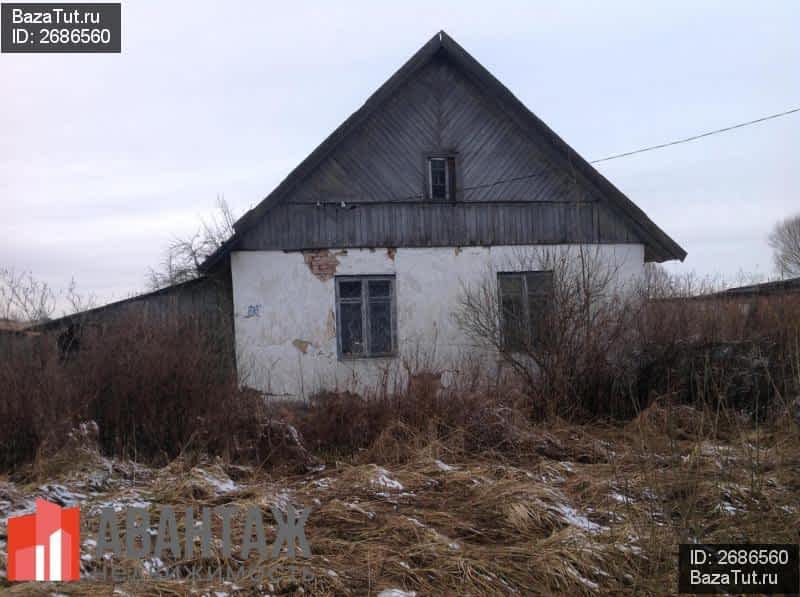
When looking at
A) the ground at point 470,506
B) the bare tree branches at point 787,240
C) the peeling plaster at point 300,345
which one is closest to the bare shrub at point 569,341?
the ground at point 470,506

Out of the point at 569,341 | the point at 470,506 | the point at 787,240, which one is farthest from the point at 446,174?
the point at 787,240

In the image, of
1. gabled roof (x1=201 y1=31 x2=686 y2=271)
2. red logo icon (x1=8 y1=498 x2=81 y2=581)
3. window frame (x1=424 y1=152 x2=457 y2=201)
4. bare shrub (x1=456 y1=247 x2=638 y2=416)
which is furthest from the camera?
window frame (x1=424 y1=152 x2=457 y2=201)

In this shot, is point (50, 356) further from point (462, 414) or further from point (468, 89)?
point (468, 89)

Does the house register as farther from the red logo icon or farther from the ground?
the red logo icon

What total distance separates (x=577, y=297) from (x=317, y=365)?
4.42 m

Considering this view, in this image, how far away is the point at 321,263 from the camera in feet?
39.6

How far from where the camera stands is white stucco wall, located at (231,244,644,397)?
465 inches

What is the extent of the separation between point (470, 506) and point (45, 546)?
9.88ft

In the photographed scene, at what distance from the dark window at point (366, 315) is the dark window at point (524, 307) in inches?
78.8

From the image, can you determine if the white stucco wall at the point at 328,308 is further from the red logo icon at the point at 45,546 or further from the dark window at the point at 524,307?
the red logo icon at the point at 45,546

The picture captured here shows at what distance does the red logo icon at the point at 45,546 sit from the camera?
13.8 feet

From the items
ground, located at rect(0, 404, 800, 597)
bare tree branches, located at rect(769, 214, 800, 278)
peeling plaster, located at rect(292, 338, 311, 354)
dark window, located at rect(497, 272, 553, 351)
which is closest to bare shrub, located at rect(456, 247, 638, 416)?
dark window, located at rect(497, 272, 553, 351)

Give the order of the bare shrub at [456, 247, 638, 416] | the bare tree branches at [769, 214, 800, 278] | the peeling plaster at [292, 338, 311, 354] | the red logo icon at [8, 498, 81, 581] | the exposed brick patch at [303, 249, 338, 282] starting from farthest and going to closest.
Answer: the bare tree branches at [769, 214, 800, 278]
the exposed brick patch at [303, 249, 338, 282]
the peeling plaster at [292, 338, 311, 354]
the bare shrub at [456, 247, 638, 416]
the red logo icon at [8, 498, 81, 581]

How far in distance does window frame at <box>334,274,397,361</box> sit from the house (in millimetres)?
24
